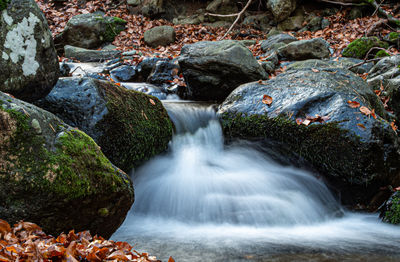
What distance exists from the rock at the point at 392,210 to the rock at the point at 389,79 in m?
2.24

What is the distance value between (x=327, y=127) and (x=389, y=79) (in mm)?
2587

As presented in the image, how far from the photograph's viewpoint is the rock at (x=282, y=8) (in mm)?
12242

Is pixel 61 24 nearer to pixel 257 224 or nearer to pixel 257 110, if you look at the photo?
pixel 257 110

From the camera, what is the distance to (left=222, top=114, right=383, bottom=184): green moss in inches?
160

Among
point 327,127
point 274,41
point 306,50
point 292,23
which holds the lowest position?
point 327,127

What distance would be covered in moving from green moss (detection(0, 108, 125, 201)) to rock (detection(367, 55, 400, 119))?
5.03m

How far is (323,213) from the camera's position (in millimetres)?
4059

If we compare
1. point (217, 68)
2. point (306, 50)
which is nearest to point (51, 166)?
point (217, 68)

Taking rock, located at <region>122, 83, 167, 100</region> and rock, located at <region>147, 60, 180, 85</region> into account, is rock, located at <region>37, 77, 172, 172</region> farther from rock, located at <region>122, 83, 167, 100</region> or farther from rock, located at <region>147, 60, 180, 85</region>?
rock, located at <region>147, 60, 180, 85</region>

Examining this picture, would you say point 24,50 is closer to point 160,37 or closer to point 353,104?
point 353,104

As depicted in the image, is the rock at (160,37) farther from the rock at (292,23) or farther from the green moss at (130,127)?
the green moss at (130,127)

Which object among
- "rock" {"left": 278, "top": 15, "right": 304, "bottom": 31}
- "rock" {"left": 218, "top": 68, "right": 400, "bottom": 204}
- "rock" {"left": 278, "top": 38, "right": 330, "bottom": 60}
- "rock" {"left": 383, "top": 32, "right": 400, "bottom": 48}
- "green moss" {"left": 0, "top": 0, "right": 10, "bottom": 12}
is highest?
"rock" {"left": 278, "top": 15, "right": 304, "bottom": 31}

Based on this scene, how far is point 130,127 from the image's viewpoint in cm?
394

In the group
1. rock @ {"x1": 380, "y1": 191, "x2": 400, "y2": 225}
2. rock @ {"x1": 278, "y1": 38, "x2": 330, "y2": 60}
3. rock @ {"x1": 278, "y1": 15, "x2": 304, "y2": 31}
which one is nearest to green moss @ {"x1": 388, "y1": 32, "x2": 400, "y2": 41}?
rock @ {"x1": 278, "y1": 38, "x2": 330, "y2": 60}
